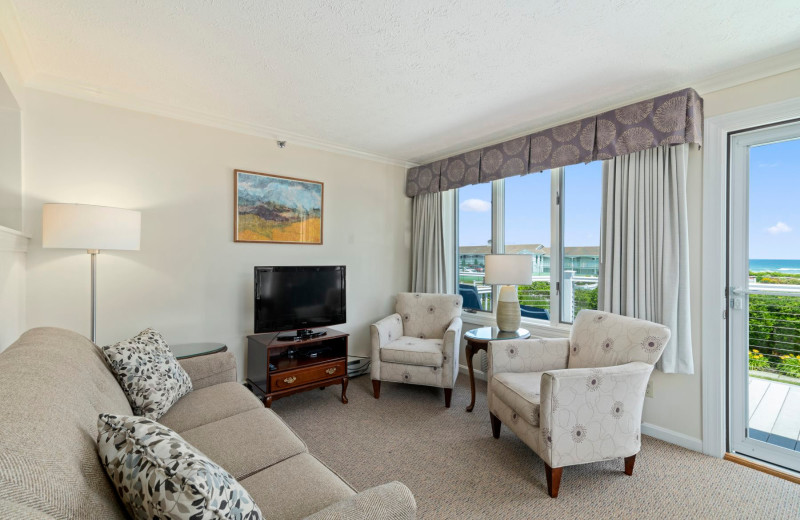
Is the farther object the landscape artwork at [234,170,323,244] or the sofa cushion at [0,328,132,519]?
the landscape artwork at [234,170,323,244]

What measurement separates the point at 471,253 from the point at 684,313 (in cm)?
202

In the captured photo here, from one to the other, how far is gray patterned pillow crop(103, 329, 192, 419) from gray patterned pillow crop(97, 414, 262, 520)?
3.10 feet

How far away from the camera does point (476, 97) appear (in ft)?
8.61

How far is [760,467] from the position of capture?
2.12 metres

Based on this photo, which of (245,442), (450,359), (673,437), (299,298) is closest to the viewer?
(245,442)

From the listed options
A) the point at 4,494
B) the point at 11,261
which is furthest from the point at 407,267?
the point at 4,494

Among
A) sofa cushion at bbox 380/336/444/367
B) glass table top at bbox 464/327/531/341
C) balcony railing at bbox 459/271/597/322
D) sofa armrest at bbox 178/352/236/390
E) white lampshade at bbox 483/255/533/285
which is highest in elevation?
white lampshade at bbox 483/255/533/285

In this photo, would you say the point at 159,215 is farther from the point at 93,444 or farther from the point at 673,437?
the point at 673,437

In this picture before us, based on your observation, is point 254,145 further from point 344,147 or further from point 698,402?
point 698,402

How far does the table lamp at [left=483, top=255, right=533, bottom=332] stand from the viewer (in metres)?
2.93

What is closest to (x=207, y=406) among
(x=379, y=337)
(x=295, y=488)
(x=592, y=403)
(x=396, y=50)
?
(x=295, y=488)

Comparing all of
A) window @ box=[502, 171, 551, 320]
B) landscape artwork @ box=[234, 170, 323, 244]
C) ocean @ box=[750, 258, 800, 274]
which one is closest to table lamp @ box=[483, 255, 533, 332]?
window @ box=[502, 171, 551, 320]

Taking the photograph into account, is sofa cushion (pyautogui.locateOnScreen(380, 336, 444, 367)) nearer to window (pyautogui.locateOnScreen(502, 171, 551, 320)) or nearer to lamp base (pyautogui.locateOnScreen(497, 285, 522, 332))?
lamp base (pyautogui.locateOnScreen(497, 285, 522, 332))

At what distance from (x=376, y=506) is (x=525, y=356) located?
6.00ft
